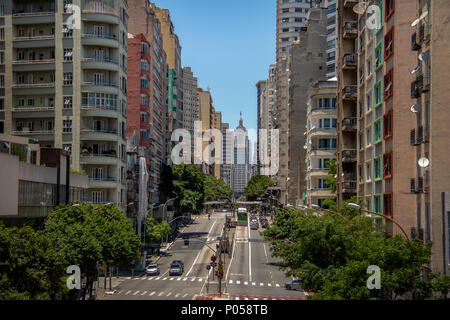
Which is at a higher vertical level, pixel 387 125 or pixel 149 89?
pixel 149 89

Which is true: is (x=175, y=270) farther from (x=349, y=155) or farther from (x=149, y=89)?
(x=149, y=89)

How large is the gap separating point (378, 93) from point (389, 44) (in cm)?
710

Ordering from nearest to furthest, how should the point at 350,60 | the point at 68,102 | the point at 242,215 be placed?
the point at 350,60
the point at 68,102
the point at 242,215

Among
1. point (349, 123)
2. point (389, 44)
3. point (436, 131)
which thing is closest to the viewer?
point (436, 131)

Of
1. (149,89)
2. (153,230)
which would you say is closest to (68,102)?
(153,230)

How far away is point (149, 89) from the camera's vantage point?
118688mm

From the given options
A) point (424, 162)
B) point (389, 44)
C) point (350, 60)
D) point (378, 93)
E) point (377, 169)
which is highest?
point (350, 60)

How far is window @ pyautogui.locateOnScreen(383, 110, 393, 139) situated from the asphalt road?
18461 millimetres

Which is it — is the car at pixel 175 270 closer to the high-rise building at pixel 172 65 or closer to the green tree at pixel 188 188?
the green tree at pixel 188 188

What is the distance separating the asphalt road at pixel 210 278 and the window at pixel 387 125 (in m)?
18.5

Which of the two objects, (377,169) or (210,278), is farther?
(210,278)

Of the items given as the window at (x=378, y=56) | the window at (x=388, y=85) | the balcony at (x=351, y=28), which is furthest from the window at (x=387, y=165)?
the balcony at (x=351, y=28)
